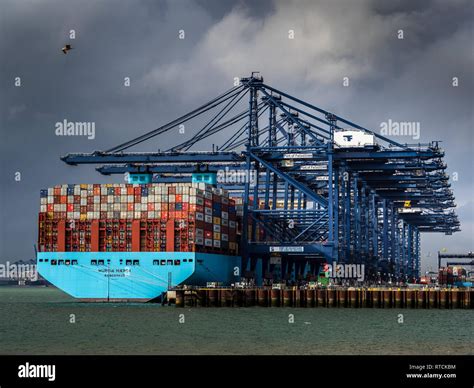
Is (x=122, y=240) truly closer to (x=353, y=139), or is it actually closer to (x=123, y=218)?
(x=123, y=218)

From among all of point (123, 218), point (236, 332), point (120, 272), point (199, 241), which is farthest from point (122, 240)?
point (236, 332)

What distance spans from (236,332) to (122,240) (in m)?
30.7

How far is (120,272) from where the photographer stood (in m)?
86.1

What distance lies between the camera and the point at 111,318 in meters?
69.3

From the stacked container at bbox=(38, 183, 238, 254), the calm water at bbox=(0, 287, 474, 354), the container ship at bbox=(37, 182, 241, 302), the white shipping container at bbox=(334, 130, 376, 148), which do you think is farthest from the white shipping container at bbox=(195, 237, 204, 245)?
the white shipping container at bbox=(334, 130, 376, 148)

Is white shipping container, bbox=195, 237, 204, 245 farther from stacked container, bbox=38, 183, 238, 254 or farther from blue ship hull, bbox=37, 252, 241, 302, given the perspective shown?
blue ship hull, bbox=37, 252, 241, 302

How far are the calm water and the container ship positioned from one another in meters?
7.17

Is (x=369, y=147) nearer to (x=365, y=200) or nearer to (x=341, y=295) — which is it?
(x=341, y=295)

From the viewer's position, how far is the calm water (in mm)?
51031

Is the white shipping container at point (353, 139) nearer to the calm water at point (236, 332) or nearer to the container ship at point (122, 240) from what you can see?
the container ship at point (122, 240)

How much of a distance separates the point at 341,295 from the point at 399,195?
153ft
